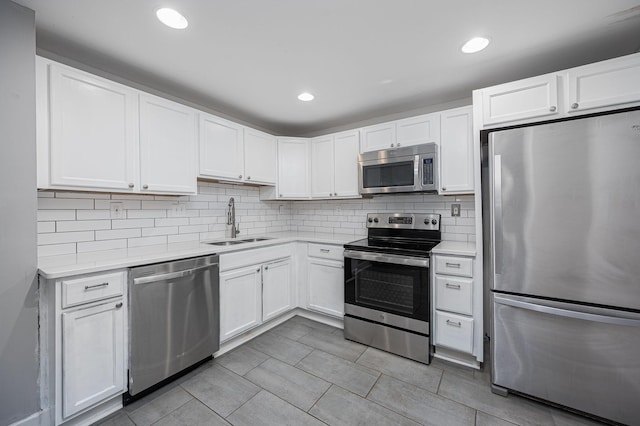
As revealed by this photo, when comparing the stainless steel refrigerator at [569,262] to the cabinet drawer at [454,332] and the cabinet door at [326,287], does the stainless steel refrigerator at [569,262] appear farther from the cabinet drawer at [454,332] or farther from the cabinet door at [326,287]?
the cabinet door at [326,287]

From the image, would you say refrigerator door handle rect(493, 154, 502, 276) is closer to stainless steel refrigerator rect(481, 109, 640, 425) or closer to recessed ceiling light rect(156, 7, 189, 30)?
stainless steel refrigerator rect(481, 109, 640, 425)

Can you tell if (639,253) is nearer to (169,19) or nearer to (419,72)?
(419,72)

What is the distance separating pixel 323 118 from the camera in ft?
10.9

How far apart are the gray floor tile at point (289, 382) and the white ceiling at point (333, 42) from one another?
2.48m

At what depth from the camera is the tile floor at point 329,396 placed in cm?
162

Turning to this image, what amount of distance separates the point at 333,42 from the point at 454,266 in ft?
6.46

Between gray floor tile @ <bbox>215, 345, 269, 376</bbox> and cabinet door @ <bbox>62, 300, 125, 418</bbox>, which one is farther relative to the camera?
→ gray floor tile @ <bbox>215, 345, 269, 376</bbox>

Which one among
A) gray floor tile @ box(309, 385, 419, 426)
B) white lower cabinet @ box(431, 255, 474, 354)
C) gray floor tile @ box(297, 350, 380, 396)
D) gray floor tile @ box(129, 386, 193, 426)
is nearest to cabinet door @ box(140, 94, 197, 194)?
gray floor tile @ box(129, 386, 193, 426)

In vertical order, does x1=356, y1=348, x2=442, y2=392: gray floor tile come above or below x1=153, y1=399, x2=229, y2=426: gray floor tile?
below

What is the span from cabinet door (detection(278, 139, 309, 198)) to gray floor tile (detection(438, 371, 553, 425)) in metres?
2.44

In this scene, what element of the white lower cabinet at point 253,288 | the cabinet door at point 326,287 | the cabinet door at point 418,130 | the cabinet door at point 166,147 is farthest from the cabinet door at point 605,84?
the cabinet door at point 166,147

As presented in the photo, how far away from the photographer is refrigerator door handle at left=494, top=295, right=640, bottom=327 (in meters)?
1.48

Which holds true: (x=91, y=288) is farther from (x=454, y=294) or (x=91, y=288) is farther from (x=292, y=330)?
(x=454, y=294)

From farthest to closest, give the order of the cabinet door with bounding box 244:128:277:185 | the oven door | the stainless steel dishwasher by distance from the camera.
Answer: the cabinet door with bounding box 244:128:277:185 → the oven door → the stainless steel dishwasher
